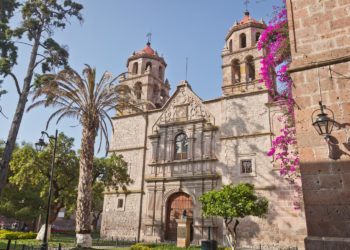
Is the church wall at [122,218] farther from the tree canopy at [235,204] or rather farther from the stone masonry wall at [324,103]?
the stone masonry wall at [324,103]

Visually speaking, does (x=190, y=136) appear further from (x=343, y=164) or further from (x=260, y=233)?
(x=343, y=164)

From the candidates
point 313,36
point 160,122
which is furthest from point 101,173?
point 313,36

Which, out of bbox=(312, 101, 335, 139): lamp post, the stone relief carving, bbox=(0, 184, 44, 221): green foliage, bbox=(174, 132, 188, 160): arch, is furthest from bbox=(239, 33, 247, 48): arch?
bbox=(0, 184, 44, 221): green foliage

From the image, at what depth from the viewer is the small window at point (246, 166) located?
2006cm

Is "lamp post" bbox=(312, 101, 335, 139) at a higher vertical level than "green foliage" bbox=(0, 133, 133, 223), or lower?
lower

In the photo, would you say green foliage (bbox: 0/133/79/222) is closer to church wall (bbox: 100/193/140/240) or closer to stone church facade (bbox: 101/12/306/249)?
church wall (bbox: 100/193/140/240)

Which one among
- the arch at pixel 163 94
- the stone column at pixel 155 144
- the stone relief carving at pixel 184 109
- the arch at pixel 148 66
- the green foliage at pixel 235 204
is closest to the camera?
the green foliage at pixel 235 204

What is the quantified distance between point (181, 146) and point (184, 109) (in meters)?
3.00

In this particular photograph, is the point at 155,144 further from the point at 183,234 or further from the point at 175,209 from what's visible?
the point at 183,234

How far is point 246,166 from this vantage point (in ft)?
66.5

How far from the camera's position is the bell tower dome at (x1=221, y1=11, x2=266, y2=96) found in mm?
22891

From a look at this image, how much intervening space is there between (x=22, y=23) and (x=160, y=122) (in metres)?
12.1

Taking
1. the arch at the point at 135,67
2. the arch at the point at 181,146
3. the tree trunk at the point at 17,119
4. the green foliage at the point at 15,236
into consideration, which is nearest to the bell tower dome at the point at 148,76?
the arch at the point at 135,67

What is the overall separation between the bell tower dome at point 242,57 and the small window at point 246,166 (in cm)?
528
